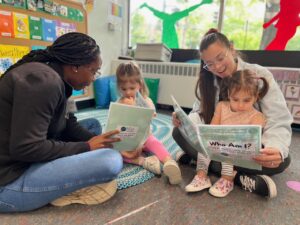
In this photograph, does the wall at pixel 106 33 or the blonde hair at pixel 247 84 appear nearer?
the blonde hair at pixel 247 84

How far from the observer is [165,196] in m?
0.95

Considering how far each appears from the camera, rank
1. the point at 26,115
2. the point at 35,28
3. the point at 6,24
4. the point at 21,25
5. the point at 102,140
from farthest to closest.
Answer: the point at 35,28 < the point at 21,25 < the point at 6,24 < the point at 102,140 < the point at 26,115

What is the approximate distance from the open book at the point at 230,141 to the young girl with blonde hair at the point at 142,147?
7.9 inches

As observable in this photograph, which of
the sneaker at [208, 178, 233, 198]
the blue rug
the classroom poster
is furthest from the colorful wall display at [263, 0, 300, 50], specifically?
the classroom poster

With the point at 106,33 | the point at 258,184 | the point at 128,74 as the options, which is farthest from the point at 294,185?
the point at 106,33

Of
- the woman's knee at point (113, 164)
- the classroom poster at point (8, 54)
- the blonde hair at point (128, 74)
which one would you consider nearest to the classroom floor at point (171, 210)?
the woman's knee at point (113, 164)

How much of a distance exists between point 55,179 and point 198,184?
548 mm

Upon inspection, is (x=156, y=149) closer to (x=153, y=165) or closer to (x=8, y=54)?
(x=153, y=165)

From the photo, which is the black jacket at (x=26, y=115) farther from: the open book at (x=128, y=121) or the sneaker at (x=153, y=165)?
the sneaker at (x=153, y=165)

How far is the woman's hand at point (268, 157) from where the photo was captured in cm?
82

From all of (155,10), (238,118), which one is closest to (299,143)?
(238,118)

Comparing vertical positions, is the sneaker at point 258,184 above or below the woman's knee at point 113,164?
below

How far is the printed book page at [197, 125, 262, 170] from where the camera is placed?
77 centimetres

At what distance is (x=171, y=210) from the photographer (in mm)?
858
